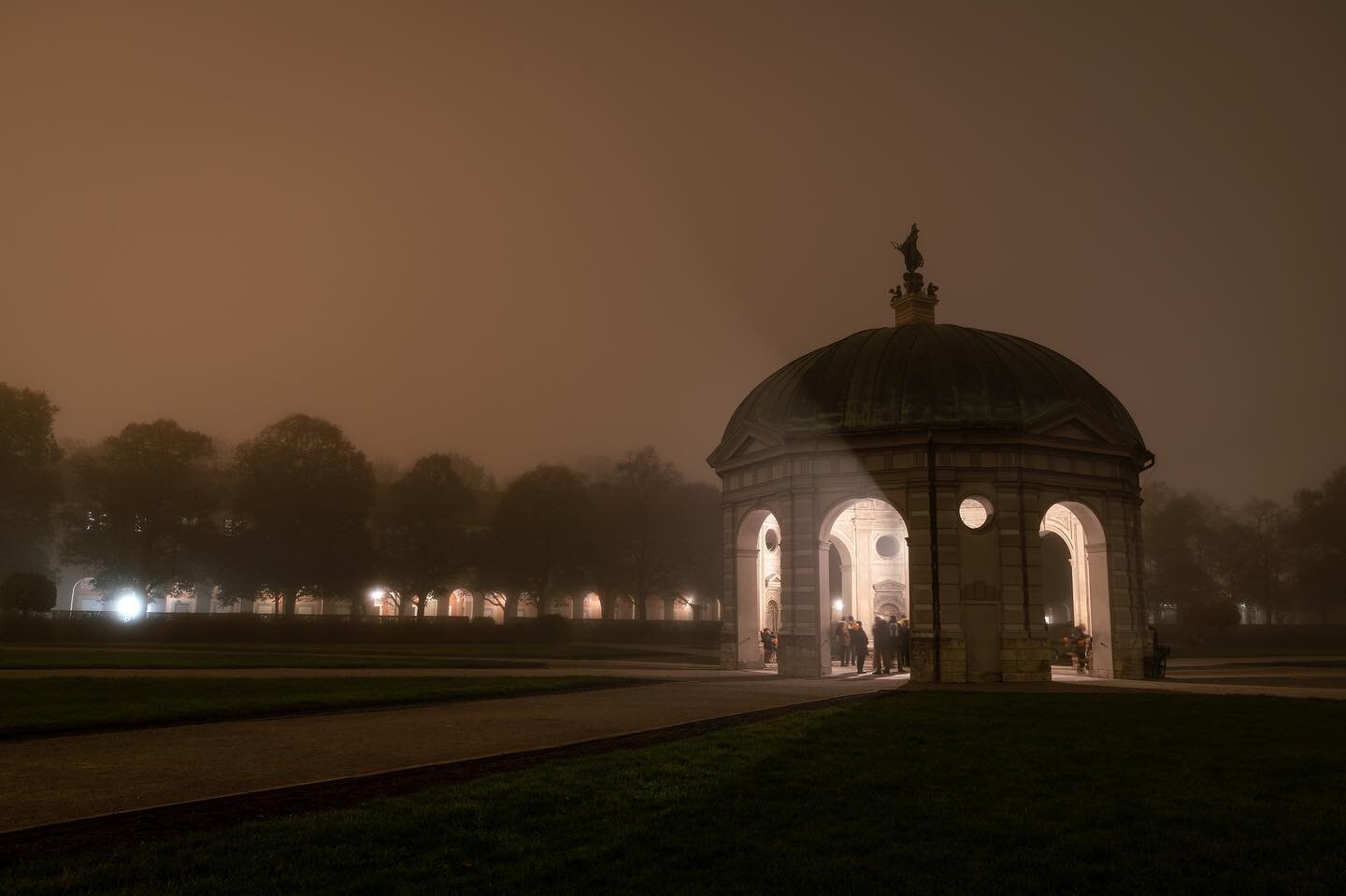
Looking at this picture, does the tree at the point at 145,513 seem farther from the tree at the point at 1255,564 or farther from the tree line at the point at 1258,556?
the tree at the point at 1255,564

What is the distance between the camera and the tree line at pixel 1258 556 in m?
84.4

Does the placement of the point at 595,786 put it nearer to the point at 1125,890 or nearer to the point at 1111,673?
the point at 1125,890

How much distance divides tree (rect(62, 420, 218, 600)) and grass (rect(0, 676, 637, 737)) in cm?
4434

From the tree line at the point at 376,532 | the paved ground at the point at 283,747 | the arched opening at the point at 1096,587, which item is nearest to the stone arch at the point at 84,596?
the tree line at the point at 376,532

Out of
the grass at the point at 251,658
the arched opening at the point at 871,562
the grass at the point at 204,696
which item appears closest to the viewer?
the grass at the point at 204,696

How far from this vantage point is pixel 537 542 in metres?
71.8

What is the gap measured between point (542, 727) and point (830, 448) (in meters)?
19.3

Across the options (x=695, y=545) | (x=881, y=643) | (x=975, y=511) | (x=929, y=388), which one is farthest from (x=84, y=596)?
(x=975, y=511)

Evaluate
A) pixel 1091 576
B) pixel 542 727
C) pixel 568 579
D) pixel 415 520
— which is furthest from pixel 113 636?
pixel 1091 576

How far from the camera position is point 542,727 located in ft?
54.7

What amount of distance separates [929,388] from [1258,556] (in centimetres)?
7647

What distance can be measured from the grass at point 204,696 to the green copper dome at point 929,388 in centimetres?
1286

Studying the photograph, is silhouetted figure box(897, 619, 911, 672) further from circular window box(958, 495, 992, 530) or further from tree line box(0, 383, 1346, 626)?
tree line box(0, 383, 1346, 626)

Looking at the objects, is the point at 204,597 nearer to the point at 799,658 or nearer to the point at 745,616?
the point at 745,616
